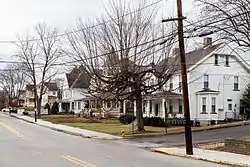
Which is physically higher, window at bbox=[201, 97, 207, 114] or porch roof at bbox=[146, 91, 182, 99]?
porch roof at bbox=[146, 91, 182, 99]

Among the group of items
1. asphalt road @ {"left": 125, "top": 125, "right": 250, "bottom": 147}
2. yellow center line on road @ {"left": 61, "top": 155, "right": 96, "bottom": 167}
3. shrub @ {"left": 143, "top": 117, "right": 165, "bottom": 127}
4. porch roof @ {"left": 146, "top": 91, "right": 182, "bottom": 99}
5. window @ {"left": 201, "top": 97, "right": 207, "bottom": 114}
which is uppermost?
porch roof @ {"left": 146, "top": 91, "right": 182, "bottom": 99}

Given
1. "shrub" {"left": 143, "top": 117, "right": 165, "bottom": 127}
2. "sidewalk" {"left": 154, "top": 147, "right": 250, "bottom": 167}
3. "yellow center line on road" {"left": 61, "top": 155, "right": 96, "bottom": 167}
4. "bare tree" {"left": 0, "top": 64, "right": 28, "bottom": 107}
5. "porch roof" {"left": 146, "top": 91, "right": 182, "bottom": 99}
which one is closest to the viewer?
"yellow center line on road" {"left": 61, "top": 155, "right": 96, "bottom": 167}

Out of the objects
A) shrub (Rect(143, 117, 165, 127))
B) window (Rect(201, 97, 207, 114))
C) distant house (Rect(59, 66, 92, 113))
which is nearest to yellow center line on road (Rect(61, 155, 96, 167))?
shrub (Rect(143, 117, 165, 127))

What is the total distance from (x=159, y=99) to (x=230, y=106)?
8.23 metres

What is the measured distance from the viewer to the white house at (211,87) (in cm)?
4403

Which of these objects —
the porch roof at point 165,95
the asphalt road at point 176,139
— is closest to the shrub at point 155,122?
the porch roof at point 165,95

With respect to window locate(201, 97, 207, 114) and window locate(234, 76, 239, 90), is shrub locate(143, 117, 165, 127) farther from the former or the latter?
window locate(234, 76, 239, 90)

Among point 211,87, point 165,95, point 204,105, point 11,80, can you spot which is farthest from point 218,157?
point 11,80

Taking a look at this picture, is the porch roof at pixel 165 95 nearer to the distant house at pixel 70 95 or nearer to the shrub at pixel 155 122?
the shrub at pixel 155 122

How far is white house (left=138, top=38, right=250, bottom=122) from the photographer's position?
44.0 m

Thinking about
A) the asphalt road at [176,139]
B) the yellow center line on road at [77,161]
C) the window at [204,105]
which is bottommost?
the asphalt road at [176,139]

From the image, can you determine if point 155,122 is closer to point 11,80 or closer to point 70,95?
point 70,95

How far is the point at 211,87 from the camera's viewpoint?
148ft

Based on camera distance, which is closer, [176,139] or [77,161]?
[77,161]
